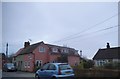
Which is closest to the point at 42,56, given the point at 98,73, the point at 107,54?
the point at 107,54

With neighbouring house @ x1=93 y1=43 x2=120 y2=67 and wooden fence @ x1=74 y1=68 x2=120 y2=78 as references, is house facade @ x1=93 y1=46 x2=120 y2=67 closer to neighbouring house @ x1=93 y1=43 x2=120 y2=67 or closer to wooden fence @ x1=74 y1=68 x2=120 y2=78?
neighbouring house @ x1=93 y1=43 x2=120 y2=67

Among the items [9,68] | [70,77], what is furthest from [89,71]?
[9,68]

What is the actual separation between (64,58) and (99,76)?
2878 cm

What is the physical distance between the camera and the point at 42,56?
48531mm

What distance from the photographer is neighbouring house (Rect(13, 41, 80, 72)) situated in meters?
47.1

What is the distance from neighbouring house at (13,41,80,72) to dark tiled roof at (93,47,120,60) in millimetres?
5757

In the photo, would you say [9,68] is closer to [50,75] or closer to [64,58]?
[64,58]

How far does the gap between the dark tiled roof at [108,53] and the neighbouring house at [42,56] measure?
18.9 feet

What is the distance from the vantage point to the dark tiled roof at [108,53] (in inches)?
1953

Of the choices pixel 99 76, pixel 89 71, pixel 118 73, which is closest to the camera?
pixel 118 73

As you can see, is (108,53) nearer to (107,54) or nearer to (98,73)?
(107,54)

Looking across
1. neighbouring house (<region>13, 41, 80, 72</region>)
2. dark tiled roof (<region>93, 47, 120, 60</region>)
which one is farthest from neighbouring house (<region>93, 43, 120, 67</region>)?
neighbouring house (<region>13, 41, 80, 72</region>)

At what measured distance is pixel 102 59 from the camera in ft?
173

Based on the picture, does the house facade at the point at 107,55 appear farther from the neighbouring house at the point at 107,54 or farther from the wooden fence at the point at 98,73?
the wooden fence at the point at 98,73
